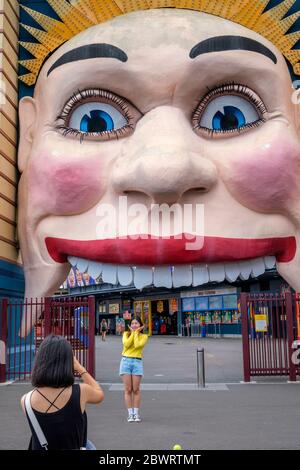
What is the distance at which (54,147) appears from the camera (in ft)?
22.7

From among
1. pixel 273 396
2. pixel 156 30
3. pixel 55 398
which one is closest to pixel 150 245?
pixel 156 30

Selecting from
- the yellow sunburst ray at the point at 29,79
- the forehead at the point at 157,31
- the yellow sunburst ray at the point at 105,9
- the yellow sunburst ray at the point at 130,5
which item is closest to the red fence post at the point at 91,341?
the yellow sunburst ray at the point at 29,79

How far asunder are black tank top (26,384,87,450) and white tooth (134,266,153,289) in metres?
3.90

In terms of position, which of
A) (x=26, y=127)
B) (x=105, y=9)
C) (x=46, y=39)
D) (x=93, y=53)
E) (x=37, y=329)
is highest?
(x=105, y=9)

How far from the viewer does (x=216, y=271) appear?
6.81 metres

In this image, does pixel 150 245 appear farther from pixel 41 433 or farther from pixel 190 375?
pixel 190 375

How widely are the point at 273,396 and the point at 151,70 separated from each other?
226 inches

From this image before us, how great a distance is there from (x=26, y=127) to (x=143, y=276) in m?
2.58

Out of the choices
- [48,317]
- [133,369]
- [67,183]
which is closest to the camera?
[67,183]

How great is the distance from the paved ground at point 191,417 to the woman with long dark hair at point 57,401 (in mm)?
3238

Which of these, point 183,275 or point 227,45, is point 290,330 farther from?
point 227,45

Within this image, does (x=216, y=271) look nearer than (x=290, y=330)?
Yes

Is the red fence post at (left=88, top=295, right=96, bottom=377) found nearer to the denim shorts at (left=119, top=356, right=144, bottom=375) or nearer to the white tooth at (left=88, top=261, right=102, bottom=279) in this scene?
the denim shorts at (left=119, top=356, right=144, bottom=375)

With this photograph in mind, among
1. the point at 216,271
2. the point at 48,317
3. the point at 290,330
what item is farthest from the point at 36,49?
the point at 290,330
